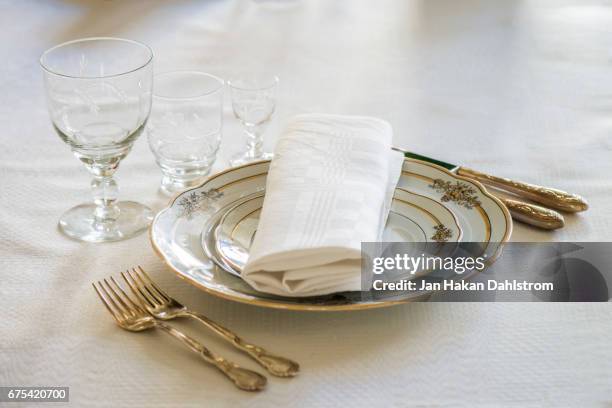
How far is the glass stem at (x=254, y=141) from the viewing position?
0.98 metres

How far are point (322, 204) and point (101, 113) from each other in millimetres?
258

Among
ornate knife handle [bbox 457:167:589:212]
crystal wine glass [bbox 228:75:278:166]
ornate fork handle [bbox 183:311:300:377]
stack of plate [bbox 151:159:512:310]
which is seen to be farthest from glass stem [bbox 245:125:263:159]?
ornate fork handle [bbox 183:311:300:377]

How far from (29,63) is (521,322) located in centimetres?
92

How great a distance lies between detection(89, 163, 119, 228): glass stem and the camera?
0.85m

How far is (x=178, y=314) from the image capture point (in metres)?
0.68

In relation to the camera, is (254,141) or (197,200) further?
(254,141)

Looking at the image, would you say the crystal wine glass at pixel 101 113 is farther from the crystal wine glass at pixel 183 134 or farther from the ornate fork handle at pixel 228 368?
the ornate fork handle at pixel 228 368

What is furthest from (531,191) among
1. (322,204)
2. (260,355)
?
(260,355)

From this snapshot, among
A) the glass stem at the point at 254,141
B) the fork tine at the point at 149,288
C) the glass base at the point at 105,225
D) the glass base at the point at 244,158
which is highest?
the glass stem at the point at 254,141

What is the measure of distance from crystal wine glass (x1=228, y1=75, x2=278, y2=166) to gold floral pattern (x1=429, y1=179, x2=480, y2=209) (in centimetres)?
23

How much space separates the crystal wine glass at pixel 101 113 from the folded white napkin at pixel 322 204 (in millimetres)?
158

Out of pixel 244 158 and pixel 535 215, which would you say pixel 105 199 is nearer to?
pixel 244 158

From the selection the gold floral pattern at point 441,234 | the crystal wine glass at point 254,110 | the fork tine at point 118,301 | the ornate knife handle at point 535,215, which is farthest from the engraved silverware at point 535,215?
the fork tine at point 118,301

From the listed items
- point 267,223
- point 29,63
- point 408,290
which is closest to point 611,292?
point 408,290
